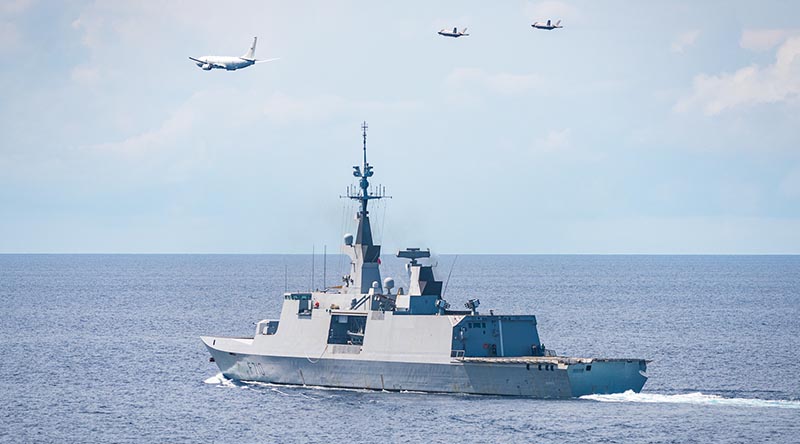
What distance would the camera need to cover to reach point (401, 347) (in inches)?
1804

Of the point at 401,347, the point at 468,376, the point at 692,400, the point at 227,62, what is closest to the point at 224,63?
the point at 227,62

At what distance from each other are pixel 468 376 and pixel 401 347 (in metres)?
3.12

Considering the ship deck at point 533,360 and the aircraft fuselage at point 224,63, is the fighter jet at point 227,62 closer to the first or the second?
the aircraft fuselage at point 224,63

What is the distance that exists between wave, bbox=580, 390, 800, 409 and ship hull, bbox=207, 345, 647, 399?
307 mm

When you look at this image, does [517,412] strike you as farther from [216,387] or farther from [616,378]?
[216,387]

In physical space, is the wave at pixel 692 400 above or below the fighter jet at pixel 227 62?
below

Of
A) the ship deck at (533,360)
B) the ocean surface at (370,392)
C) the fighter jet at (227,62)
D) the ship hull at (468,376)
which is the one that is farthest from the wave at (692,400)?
the fighter jet at (227,62)

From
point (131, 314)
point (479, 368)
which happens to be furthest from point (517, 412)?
point (131, 314)

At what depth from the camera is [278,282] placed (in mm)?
155500

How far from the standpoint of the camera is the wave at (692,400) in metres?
43.1

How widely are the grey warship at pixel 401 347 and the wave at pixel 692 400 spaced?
31cm

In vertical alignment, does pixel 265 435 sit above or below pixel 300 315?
below

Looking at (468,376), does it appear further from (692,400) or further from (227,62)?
(227,62)

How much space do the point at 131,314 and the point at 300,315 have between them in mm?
46239
